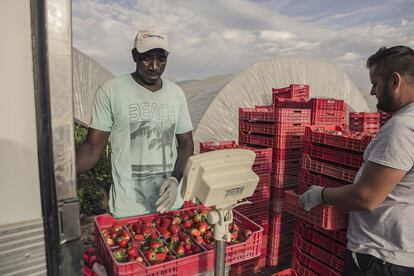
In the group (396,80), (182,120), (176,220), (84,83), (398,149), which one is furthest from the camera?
(84,83)

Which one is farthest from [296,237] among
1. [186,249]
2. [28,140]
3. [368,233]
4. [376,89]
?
[28,140]

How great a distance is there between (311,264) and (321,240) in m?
Answer: 0.33

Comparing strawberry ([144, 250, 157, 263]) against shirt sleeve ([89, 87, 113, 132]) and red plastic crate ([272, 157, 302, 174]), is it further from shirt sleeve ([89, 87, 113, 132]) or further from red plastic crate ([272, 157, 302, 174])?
red plastic crate ([272, 157, 302, 174])

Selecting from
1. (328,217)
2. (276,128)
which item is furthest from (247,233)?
(276,128)

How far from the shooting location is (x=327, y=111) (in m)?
4.70

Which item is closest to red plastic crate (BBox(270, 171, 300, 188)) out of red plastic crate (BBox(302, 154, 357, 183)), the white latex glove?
red plastic crate (BBox(302, 154, 357, 183))

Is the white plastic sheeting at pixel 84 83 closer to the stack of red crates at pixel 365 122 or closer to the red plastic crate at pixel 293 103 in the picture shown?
the red plastic crate at pixel 293 103

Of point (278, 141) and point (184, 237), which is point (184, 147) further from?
point (278, 141)

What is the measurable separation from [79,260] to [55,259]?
0.29 feet

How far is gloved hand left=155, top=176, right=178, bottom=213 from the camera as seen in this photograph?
5.67 ft

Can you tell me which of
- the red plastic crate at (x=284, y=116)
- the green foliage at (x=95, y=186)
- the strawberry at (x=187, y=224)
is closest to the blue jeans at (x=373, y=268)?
the strawberry at (x=187, y=224)

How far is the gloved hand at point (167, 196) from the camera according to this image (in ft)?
5.67

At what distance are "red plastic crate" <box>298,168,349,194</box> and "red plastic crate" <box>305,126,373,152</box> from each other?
0.38 metres

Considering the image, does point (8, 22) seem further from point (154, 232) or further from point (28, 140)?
point (154, 232)
